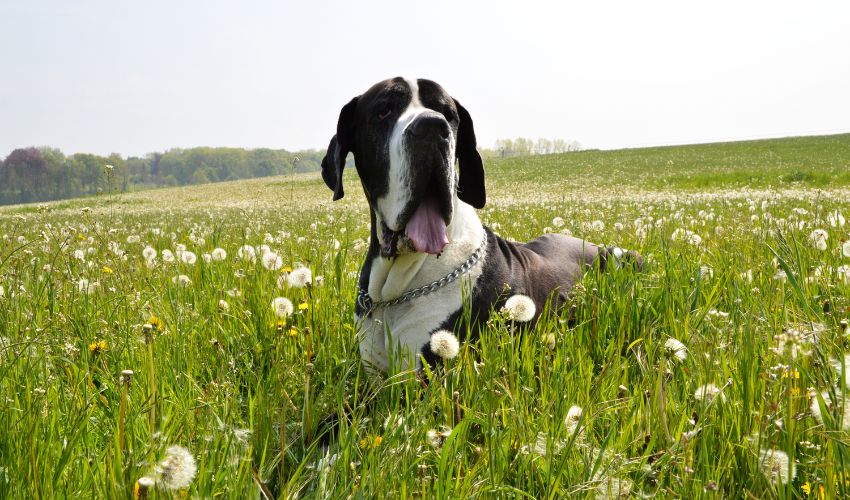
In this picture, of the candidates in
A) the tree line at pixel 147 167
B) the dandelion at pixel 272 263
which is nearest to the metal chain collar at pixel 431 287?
the dandelion at pixel 272 263

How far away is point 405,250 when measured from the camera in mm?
3369

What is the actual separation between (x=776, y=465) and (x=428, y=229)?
A: 6.72 ft

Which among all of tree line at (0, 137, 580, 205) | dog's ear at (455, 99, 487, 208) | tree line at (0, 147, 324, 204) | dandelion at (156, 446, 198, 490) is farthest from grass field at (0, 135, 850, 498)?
tree line at (0, 147, 324, 204)

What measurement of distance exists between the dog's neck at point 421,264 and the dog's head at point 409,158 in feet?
0.33

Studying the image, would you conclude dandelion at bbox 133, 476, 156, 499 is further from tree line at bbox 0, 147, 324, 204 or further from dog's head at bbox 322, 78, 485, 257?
tree line at bbox 0, 147, 324, 204

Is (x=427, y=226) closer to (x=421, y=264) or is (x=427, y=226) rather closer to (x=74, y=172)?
(x=421, y=264)

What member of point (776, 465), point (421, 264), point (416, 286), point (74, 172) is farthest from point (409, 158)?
point (74, 172)

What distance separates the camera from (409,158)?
3.21m

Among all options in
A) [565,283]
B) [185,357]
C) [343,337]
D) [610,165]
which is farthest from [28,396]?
[610,165]

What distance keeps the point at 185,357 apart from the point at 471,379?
1382mm

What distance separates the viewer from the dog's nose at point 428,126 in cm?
311

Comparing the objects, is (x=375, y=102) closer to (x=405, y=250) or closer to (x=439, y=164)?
(x=439, y=164)

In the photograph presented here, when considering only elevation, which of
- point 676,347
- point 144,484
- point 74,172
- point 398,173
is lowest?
point 676,347

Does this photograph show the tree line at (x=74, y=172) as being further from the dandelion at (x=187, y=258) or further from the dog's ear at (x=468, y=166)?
the dog's ear at (x=468, y=166)
